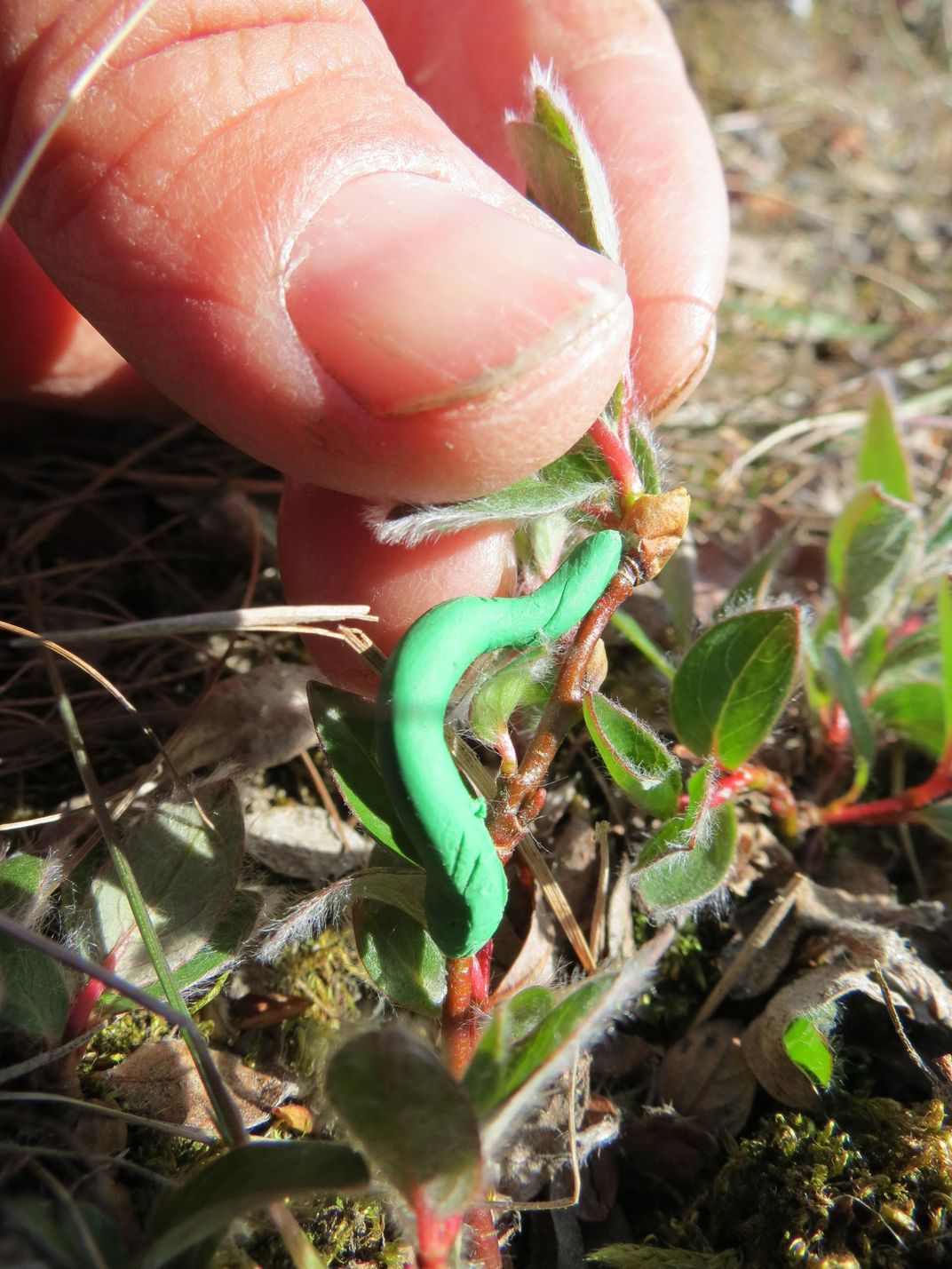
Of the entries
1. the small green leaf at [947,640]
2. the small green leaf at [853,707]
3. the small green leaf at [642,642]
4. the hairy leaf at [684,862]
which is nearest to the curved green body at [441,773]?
the hairy leaf at [684,862]

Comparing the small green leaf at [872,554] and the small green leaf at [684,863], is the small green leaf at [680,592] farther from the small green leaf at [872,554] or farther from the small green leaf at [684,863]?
the small green leaf at [684,863]

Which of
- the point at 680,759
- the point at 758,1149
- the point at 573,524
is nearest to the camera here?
the point at 758,1149

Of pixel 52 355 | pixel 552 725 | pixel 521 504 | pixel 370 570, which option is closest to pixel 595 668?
pixel 552 725

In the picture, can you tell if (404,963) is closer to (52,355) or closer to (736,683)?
(736,683)

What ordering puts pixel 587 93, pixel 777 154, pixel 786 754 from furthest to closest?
pixel 777 154 → pixel 587 93 → pixel 786 754

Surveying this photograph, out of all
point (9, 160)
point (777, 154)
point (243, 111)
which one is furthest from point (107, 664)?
point (777, 154)

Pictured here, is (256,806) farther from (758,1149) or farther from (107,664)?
(758,1149)

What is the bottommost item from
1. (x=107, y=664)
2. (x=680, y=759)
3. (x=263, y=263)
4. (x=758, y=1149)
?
(x=758, y=1149)
